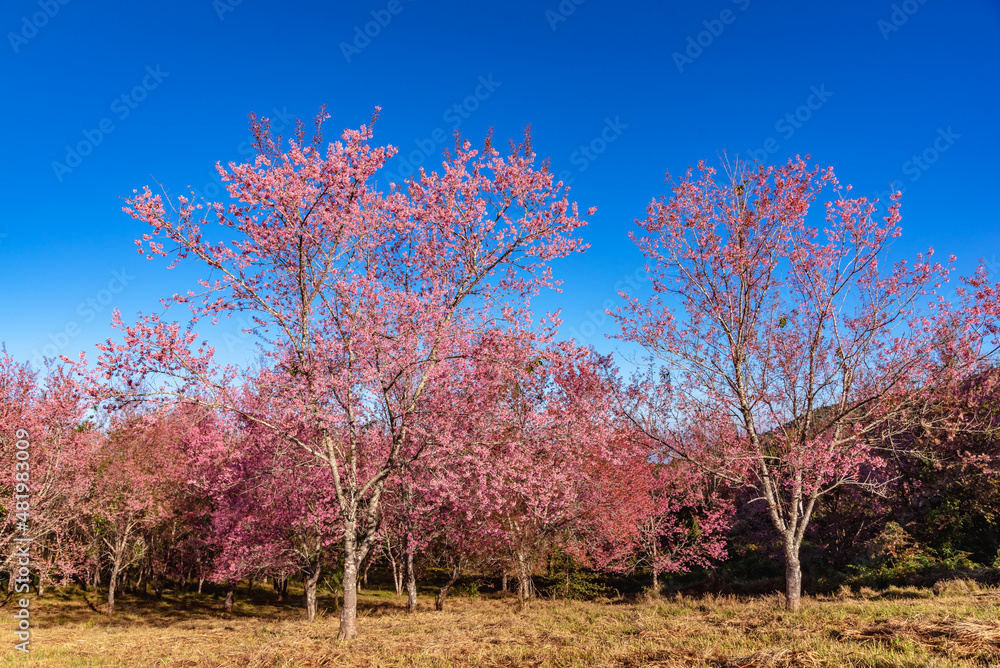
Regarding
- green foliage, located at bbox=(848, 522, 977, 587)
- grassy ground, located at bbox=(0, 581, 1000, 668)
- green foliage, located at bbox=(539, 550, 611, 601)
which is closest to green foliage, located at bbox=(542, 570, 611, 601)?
green foliage, located at bbox=(539, 550, 611, 601)

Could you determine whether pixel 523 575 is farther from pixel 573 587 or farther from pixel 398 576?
pixel 398 576

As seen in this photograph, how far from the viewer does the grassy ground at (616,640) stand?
6953 millimetres

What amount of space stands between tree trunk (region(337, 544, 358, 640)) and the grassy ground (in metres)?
0.39

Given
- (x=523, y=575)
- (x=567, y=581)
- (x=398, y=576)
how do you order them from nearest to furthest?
(x=567, y=581) → (x=523, y=575) → (x=398, y=576)

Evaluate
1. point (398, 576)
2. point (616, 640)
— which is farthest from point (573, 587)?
point (616, 640)

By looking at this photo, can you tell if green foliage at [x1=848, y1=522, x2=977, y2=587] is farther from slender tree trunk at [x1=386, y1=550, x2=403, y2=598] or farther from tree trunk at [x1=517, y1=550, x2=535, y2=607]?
slender tree trunk at [x1=386, y1=550, x2=403, y2=598]

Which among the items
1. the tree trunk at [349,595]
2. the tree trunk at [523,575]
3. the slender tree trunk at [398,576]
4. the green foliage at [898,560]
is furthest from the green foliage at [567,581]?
the tree trunk at [349,595]

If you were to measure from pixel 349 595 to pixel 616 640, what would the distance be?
18.9 feet

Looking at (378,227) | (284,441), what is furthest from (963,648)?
(284,441)

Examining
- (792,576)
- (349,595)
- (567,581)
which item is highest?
(792,576)

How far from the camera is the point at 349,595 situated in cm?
1146

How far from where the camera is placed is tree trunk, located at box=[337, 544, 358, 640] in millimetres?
11398

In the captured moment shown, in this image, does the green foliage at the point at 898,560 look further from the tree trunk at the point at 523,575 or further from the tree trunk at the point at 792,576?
the tree trunk at the point at 523,575

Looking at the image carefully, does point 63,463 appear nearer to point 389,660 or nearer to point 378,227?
point 378,227
